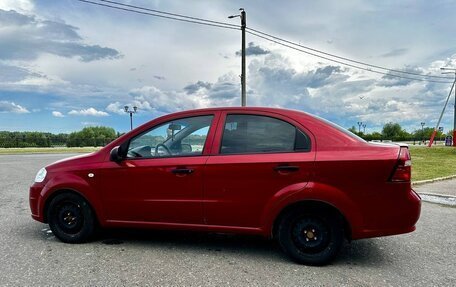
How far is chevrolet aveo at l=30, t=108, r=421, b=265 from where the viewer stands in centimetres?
344

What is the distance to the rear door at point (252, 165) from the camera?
139 inches

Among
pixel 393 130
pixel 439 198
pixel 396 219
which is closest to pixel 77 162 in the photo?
pixel 396 219

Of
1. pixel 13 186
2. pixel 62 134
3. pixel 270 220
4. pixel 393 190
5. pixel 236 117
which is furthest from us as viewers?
pixel 62 134

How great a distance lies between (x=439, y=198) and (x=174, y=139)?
5.98m

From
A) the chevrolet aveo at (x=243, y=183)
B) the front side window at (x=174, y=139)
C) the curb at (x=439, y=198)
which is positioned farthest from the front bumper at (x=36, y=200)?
the curb at (x=439, y=198)

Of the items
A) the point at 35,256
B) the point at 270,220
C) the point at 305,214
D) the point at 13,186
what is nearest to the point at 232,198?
the point at 270,220

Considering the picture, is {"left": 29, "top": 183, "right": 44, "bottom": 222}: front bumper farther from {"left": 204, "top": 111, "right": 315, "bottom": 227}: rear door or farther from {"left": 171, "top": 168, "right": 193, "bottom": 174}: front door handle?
{"left": 204, "top": 111, "right": 315, "bottom": 227}: rear door

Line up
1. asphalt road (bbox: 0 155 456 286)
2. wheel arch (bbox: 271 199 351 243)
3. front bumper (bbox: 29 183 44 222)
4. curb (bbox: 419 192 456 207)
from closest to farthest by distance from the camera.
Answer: asphalt road (bbox: 0 155 456 286), wheel arch (bbox: 271 199 351 243), front bumper (bbox: 29 183 44 222), curb (bbox: 419 192 456 207)

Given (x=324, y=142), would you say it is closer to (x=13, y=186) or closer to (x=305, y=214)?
(x=305, y=214)

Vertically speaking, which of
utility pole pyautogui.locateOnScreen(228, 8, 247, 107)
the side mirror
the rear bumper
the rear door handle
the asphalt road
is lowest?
the asphalt road

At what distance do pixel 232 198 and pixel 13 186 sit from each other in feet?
24.8

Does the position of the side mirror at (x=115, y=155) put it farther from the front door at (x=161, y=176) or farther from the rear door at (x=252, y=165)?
the rear door at (x=252, y=165)

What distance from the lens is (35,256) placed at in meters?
3.81

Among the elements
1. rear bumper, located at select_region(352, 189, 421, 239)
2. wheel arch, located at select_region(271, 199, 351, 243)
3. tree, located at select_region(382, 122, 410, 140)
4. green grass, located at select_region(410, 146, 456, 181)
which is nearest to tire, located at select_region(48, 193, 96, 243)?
wheel arch, located at select_region(271, 199, 351, 243)
